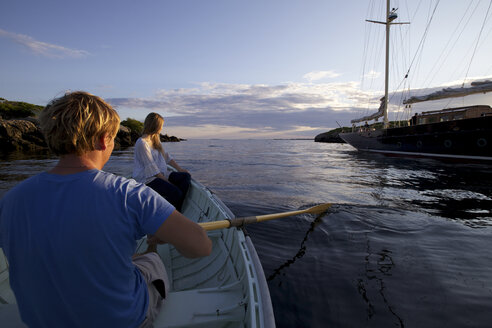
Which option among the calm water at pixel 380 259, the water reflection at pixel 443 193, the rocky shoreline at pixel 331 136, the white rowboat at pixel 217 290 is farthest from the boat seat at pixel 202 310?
the rocky shoreline at pixel 331 136

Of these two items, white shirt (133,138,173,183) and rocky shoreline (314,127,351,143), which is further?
rocky shoreline (314,127,351,143)

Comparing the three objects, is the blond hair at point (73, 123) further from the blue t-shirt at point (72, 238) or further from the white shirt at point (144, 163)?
the white shirt at point (144, 163)

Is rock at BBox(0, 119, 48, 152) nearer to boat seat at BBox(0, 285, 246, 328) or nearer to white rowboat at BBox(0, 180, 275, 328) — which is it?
white rowboat at BBox(0, 180, 275, 328)

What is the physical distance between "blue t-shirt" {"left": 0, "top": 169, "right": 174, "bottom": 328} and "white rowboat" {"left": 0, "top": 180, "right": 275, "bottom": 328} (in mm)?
894

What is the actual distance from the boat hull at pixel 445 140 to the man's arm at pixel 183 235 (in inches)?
783

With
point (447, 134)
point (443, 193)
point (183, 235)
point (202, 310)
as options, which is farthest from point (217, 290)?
point (447, 134)

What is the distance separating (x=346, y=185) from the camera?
38.7ft

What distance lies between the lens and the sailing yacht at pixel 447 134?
15.9 metres

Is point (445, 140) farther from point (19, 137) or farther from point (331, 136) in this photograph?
point (331, 136)

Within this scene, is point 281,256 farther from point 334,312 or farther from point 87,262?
point 87,262

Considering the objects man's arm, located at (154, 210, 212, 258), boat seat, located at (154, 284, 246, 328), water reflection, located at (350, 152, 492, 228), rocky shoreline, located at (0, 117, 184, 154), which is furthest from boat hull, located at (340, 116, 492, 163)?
rocky shoreline, located at (0, 117, 184, 154)

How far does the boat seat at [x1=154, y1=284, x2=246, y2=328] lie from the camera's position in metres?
2.11

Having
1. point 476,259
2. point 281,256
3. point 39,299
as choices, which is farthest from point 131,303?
point 476,259

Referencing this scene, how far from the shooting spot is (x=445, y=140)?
17875 millimetres
